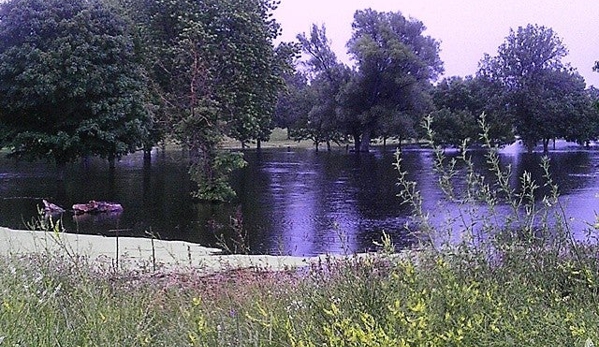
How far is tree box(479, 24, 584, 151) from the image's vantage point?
47.0m

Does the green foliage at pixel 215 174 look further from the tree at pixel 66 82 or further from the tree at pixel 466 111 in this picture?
the tree at pixel 466 111

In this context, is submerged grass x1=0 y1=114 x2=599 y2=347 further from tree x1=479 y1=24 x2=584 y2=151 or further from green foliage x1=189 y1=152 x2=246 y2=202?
tree x1=479 y1=24 x2=584 y2=151

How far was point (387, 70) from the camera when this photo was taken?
44.3m

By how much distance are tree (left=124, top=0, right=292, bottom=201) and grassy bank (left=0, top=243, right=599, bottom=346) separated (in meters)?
13.1

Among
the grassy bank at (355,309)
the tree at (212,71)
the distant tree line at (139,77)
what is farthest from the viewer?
the distant tree line at (139,77)

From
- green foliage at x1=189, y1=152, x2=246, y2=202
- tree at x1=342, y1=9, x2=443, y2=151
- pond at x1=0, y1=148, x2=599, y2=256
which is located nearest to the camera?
pond at x1=0, y1=148, x2=599, y2=256

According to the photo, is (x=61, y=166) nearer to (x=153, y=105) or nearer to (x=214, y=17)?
(x=153, y=105)

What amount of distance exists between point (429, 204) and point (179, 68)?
9042 mm

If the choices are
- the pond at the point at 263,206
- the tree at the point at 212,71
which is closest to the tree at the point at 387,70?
the pond at the point at 263,206

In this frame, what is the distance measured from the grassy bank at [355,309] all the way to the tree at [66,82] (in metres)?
16.3

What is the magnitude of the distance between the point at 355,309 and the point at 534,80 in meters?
47.8

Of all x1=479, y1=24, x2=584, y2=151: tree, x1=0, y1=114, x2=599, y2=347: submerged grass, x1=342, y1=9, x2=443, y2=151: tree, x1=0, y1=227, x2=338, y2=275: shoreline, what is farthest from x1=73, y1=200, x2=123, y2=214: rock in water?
x1=479, y1=24, x2=584, y2=151: tree

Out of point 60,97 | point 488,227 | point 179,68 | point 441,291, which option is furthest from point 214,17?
point 441,291

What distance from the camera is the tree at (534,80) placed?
47031 mm
